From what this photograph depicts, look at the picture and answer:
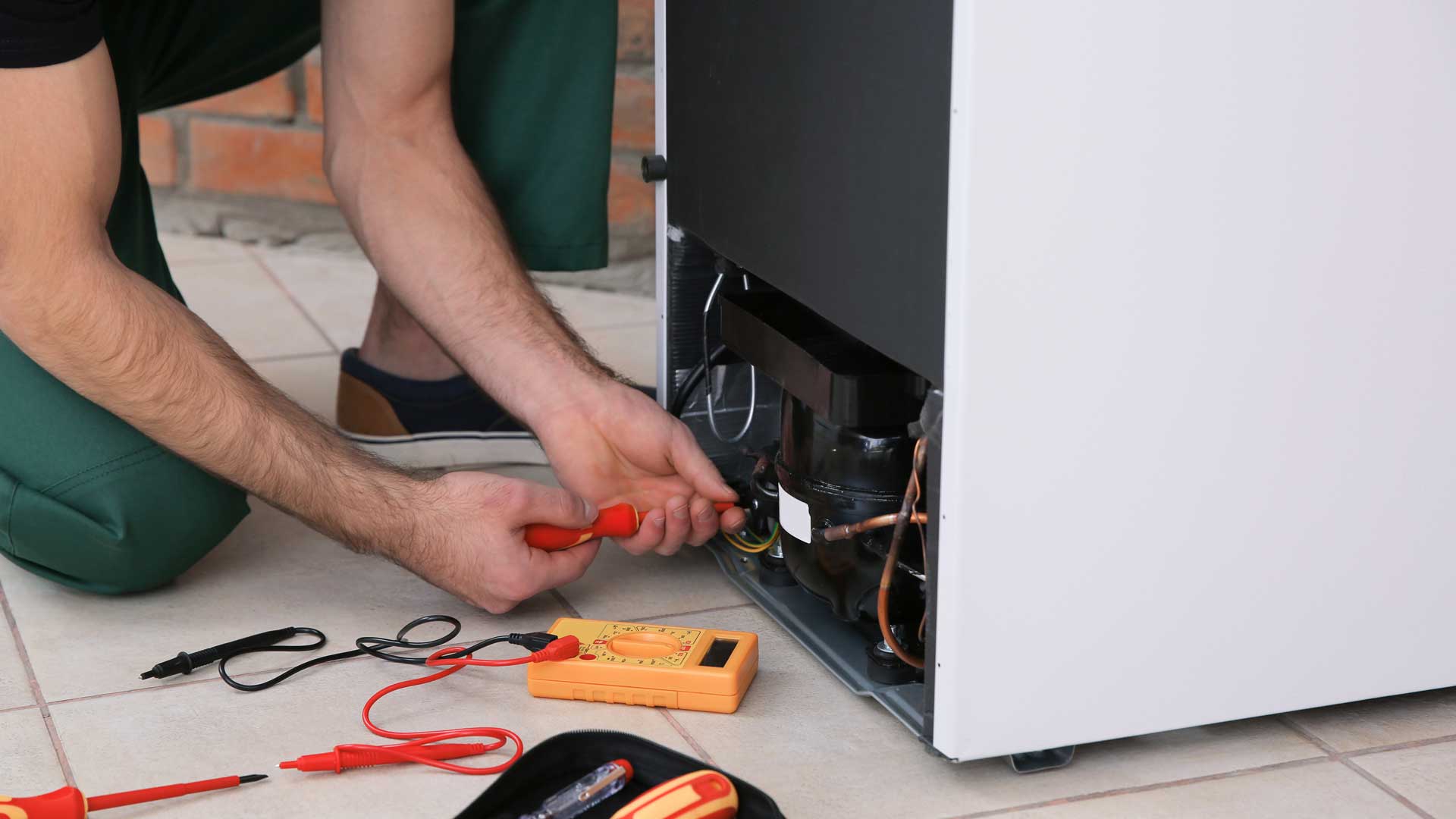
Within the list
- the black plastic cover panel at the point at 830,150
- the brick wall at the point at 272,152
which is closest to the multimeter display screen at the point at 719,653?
the black plastic cover panel at the point at 830,150

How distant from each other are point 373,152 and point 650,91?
74 cm

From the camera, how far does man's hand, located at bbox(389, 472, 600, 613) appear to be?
96 cm

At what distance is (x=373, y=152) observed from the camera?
1202 mm

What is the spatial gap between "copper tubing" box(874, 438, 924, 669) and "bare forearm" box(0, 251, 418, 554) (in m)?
0.33

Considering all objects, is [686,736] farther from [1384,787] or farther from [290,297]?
[290,297]

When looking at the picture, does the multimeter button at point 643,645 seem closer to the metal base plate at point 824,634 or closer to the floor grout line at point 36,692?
the metal base plate at point 824,634

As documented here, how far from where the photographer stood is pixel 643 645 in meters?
0.93

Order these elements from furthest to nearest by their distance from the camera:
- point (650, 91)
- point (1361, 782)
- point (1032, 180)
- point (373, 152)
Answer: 1. point (650, 91)
2. point (373, 152)
3. point (1361, 782)
4. point (1032, 180)

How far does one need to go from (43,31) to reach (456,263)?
0.37 meters

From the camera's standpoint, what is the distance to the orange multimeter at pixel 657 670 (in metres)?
0.90

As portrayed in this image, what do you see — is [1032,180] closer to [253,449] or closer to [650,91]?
[253,449]

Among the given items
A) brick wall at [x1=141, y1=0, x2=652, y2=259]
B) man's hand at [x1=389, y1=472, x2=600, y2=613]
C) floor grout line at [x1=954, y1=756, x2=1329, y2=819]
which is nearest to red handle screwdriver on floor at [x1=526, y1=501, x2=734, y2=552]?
man's hand at [x1=389, y1=472, x2=600, y2=613]

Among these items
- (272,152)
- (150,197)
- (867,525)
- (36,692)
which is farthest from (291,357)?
(867,525)

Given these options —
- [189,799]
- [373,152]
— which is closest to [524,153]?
[373,152]
